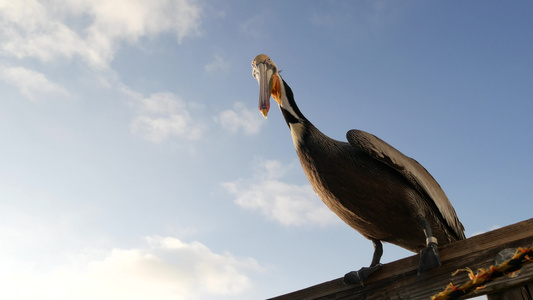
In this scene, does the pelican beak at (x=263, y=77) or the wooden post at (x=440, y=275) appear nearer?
the wooden post at (x=440, y=275)

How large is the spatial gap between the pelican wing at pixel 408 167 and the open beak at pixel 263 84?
83cm

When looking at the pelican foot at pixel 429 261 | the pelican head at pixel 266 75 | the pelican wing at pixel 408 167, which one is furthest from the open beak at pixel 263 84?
the pelican foot at pixel 429 261

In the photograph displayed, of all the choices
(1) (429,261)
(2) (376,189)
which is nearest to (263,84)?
(2) (376,189)

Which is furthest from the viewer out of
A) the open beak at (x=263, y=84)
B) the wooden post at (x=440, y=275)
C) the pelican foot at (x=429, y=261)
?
the open beak at (x=263, y=84)

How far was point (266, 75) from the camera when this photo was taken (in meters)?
Result: 4.95

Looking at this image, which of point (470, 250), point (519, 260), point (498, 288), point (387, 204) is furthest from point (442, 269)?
point (519, 260)

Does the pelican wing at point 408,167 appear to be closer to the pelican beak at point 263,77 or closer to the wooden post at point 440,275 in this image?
the pelican beak at point 263,77

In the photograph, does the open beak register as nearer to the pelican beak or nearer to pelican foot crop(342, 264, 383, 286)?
the pelican beak

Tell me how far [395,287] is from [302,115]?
7.83 feet

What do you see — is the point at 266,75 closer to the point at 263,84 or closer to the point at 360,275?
the point at 263,84

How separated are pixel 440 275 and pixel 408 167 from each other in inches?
62.8

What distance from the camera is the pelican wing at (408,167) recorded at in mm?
4078

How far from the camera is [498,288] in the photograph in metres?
2.21

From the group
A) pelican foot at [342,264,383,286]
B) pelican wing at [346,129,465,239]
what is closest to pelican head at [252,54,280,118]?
pelican wing at [346,129,465,239]
